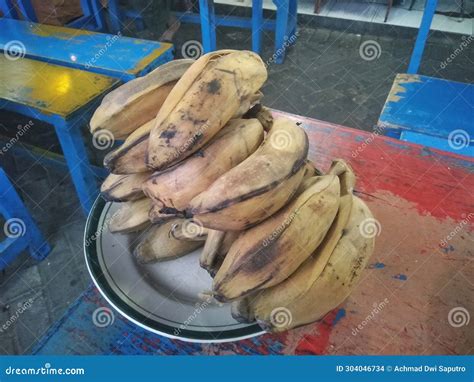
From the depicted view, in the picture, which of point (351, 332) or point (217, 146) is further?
point (351, 332)

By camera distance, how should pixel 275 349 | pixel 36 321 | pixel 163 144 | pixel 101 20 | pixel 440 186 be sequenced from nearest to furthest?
1. pixel 163 144
2. pixel 275 349
3. pixel 440 186
4. pixel 36 321
5. pixel 101 20

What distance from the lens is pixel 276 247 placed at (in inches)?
23.4

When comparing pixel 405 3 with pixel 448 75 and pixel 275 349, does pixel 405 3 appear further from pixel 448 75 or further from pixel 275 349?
pixel 275 349

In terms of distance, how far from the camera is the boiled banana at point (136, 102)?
723 mm

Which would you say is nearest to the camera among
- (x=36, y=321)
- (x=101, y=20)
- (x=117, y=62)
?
(x=36, y=321)

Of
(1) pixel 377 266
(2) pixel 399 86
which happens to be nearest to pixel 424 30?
(2) pixel 399 86

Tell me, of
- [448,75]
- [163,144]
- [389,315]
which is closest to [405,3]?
[448,75]

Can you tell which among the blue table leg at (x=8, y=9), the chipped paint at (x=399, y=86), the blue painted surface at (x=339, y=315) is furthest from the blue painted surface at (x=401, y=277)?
the blue table leg at (x=8, y=9)

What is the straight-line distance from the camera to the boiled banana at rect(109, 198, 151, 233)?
84 centimetres

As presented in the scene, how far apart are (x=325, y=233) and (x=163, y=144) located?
32 cm

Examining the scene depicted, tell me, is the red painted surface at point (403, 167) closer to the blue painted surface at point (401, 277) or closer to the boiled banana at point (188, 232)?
the blue painted surface at point (401, 277)

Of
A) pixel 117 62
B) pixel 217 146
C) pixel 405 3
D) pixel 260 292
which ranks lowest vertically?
pixel 405 3

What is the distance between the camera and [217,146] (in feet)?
2.06

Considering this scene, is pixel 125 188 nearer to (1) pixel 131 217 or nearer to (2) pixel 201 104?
(1) pixel 131 217
